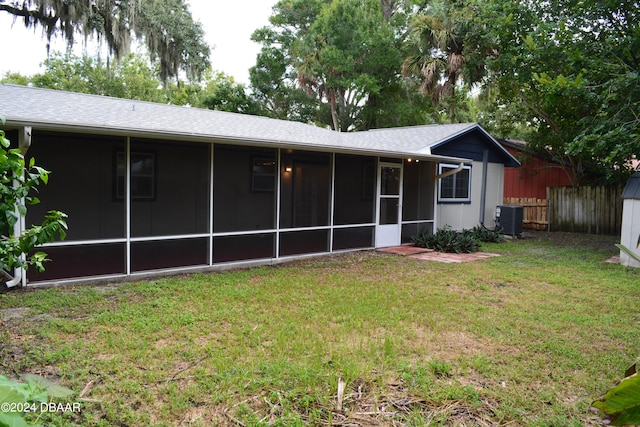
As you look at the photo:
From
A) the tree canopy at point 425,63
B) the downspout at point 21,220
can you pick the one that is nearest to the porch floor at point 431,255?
the tree canopy at point 425,63

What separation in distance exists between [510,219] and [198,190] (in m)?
8.81

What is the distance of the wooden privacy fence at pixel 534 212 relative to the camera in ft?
49.8

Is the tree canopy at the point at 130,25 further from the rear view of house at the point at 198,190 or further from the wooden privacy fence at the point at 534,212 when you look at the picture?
the wooden privacy fence at the point at 534,212

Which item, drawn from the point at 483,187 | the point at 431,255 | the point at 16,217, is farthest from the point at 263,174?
the point at 483,187

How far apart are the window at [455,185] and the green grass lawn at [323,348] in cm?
567

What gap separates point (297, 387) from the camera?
10.3 ft

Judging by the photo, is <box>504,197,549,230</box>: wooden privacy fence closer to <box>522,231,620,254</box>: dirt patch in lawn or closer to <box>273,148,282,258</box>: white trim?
<box>522,231,620,254</box>: dirt patch in lawn

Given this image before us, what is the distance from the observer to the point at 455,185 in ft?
41.3

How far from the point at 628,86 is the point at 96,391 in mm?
10627

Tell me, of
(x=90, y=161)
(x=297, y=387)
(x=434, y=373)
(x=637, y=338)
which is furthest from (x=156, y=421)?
(x=90, y=161)

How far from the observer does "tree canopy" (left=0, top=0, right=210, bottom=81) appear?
11258 mm

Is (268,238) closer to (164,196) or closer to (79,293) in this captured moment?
(164,196)

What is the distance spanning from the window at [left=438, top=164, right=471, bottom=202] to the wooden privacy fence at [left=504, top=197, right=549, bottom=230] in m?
3.44

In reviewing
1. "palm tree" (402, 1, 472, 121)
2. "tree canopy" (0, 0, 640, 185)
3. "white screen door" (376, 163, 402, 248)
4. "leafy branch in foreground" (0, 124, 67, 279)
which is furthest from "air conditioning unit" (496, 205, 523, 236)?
"leafy branch in foreground" (0, 124, 67, 279)
